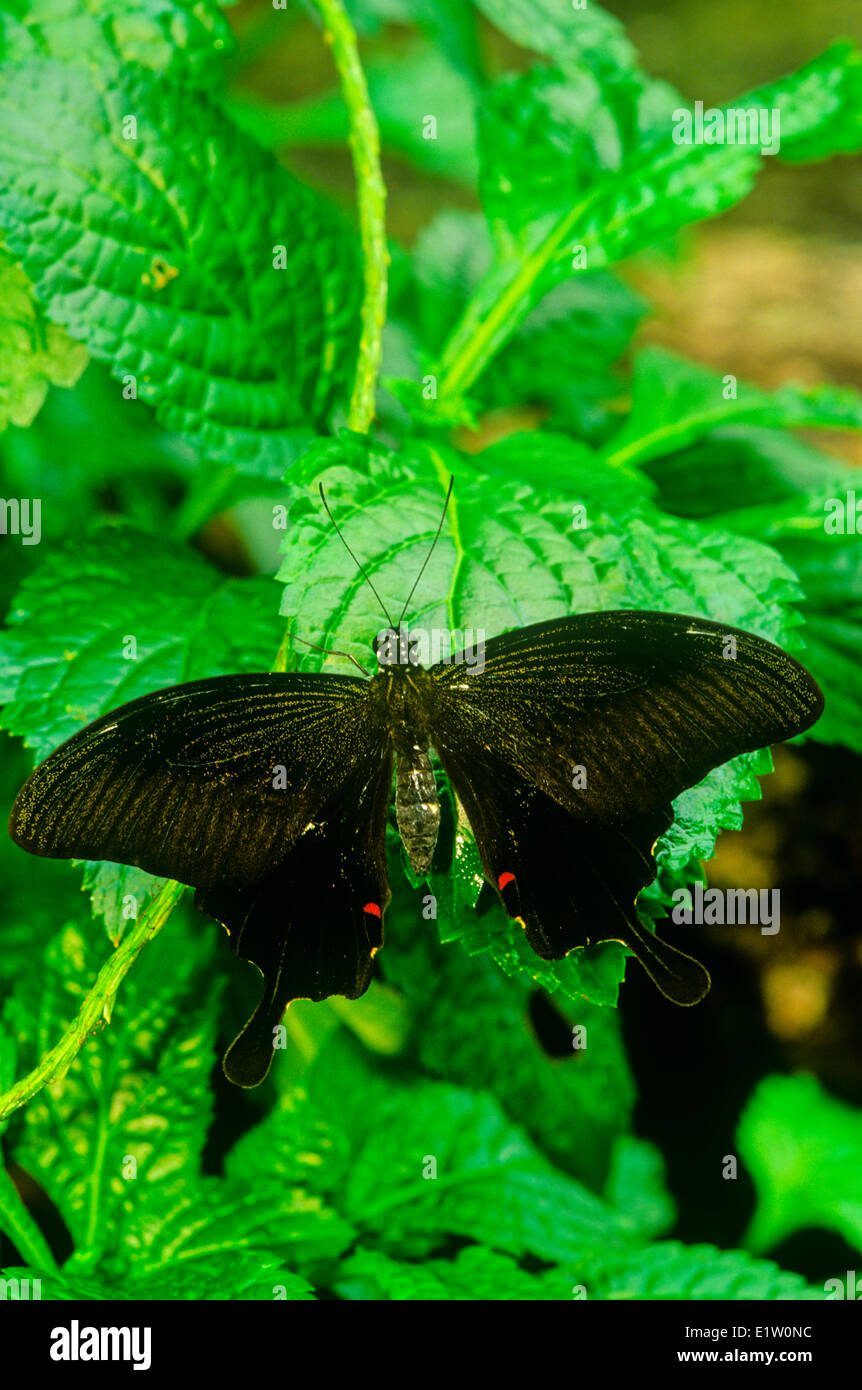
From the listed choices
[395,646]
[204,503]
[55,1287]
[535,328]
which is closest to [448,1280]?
[55,1287]

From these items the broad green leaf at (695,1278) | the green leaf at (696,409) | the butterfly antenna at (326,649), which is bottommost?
the broad green leaf at (695,1278)

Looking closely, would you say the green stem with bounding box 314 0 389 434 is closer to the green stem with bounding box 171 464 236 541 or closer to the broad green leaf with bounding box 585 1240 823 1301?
the green stem with bounding box 171 464 236 541

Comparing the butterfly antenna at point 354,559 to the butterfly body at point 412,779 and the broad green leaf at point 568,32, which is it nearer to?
the butterfly body at point 412,779

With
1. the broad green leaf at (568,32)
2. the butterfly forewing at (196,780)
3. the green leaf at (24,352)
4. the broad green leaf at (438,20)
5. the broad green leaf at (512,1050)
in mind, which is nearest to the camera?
the butterfly forewing at (196,780)

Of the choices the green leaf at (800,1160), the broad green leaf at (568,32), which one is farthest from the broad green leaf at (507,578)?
the green leaf at (800,1160)
